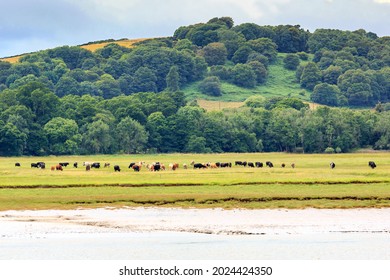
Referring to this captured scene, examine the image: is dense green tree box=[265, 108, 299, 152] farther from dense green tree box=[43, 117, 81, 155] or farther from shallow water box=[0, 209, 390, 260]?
shallow water box=[0, 209, 390, 260]

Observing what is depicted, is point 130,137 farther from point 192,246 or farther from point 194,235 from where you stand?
point 192,246

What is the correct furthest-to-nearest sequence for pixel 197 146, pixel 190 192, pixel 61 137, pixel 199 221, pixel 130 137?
pixel 197 146, pixel 130 137, pixel 61 137, pixel 190 192, pixel 199 221

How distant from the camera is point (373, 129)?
473 feet

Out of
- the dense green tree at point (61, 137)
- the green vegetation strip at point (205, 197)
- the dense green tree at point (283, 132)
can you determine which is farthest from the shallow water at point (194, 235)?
the dense green tree at point (283, 132)

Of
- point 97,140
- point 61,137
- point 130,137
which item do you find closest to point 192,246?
point 61,137

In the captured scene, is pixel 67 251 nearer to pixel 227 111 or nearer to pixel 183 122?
pixel 183 122

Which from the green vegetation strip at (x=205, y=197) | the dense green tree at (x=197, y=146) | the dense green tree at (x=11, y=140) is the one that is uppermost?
the dense green tree at (x=11, y=140)

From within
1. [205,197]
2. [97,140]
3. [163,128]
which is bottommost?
[205,197]

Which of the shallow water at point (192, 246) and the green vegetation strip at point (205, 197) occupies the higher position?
the green vegetation strip at point (205, 197)

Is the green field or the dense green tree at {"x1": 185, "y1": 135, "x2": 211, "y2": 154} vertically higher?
the green field

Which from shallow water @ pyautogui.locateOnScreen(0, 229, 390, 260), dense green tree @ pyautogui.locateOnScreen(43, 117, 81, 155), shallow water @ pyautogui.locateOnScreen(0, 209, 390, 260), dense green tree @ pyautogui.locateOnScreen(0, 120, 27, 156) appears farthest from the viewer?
dense green tree @ pyautogui.locateOnScreen(43, 117, 81, 155)

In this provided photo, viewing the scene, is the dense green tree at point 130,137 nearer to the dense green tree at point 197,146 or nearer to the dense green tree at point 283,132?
the dense green tree at point 197,146

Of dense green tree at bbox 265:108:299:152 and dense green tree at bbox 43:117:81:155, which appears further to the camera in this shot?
dense green tree at bbox 265:108:299:152

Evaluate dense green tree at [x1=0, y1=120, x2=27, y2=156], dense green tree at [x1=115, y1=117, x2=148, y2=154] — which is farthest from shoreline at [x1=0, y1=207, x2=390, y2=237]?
dense green tree at [x1=115, y1=117, x2=148, y2=154]
